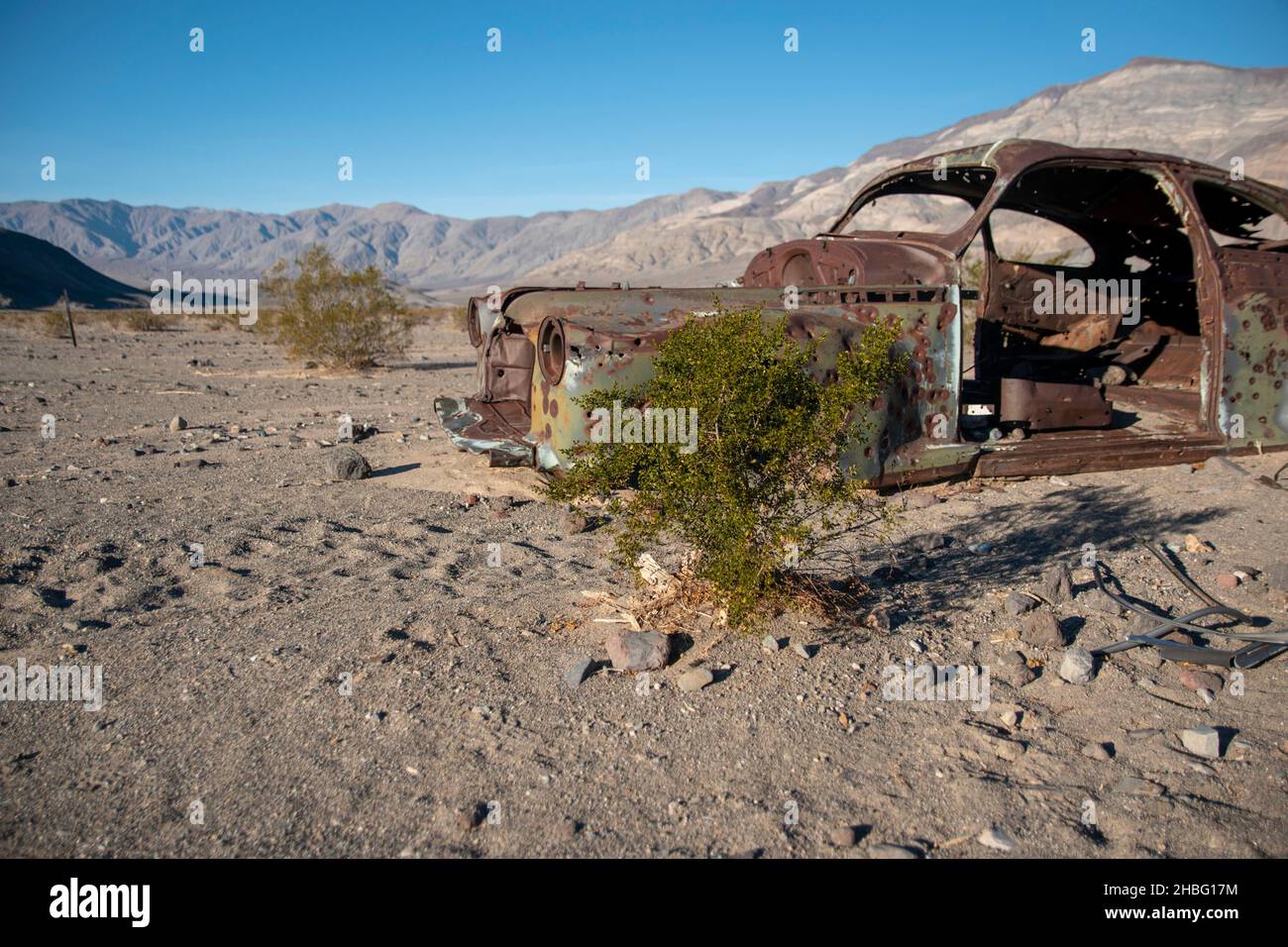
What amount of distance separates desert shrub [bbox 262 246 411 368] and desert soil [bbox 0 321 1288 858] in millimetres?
9228

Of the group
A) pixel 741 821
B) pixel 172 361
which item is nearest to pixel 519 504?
pixel 741 821

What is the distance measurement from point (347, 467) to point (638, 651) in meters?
3.81

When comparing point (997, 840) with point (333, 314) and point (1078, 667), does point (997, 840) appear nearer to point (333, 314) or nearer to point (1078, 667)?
point (1078, 667)

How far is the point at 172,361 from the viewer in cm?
1638

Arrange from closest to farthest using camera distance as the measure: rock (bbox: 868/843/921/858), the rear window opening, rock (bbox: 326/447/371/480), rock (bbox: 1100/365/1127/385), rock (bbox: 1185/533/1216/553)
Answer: rock (bbox: 868/843/921/858) → rock (bbox: 1185/533/1216/553) → rock (bbox: 326/447/371/480) → the rear window opening → rock (bbox: 1100/365/1127/385)

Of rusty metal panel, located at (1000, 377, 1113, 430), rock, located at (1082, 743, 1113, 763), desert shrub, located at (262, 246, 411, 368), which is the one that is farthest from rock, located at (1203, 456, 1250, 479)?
desert shrub, located at (262, 246, 411, 368)

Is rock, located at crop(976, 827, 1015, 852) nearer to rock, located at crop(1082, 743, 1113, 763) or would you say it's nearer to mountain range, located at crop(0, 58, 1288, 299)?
rock, located at crop(1082, 743, 1113, 763)

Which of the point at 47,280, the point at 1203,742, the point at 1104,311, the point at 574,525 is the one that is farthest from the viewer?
the point at 47,280

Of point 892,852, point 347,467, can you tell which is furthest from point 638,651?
point 347,467

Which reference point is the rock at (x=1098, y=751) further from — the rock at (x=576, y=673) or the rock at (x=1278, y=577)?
the rock at (x=1278, y=577)

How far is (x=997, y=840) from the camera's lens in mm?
2361

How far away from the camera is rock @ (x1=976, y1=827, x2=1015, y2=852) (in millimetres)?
2346

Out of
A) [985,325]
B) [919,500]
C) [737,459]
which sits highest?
[985,325]

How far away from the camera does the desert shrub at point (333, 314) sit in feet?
47.3
